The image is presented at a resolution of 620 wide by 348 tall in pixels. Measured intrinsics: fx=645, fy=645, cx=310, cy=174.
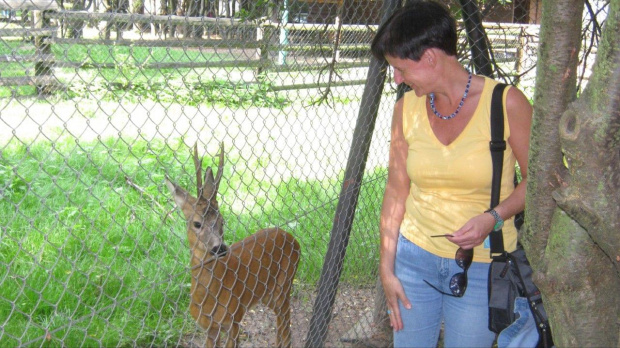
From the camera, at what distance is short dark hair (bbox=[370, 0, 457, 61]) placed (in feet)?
7.65

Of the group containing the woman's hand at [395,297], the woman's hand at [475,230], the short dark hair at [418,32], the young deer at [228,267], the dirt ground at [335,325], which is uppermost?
the short dark hair at [418,32]

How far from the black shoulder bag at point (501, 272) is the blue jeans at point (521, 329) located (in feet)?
0.11

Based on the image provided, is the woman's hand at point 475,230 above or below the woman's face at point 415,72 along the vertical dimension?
below

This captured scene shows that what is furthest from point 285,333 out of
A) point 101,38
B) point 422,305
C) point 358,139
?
point 101,38

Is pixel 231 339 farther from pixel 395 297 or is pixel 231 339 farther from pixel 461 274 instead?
pixel 461 274

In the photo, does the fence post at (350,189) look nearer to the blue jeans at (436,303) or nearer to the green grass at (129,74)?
the green grass at (129,74)

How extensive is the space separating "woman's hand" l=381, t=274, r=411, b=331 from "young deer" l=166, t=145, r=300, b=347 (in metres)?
1.26

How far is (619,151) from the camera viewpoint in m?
1.49

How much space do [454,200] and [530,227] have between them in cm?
62

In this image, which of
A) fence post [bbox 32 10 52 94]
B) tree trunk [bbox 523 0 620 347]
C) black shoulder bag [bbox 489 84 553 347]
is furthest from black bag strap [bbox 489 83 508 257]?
fence post [bbox 32 10 52 94]

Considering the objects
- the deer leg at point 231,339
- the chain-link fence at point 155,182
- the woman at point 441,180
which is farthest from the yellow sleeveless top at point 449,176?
the deer leg at point 231,339

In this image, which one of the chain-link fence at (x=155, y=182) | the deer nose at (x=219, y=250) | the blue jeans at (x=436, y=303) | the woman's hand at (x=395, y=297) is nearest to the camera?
the blue jeans at (x=436, y=303)

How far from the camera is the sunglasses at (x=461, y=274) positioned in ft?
7.84

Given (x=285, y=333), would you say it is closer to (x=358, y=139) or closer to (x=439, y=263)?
(x=358, y=139)
